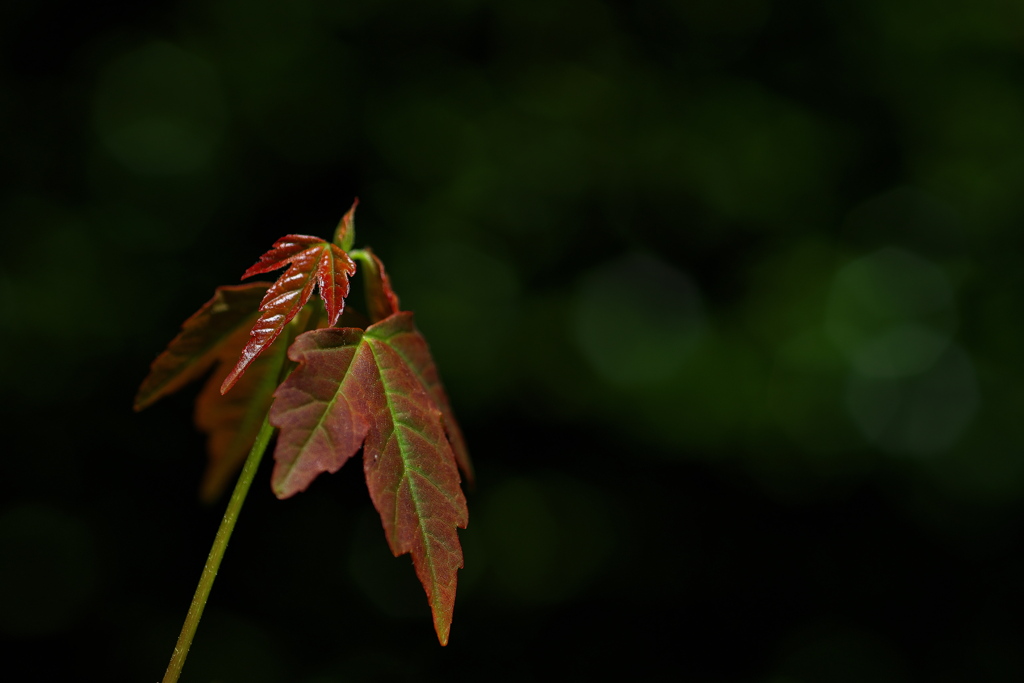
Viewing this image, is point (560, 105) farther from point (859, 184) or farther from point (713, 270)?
point (859, 184)

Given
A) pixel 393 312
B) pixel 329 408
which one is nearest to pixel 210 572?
pixel 329 408

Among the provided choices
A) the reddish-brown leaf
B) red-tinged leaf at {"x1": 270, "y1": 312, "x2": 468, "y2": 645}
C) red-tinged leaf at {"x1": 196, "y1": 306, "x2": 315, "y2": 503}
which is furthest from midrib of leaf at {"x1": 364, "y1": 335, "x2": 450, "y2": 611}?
red-tinged leaf at {"x1": 196, "y1": 306, "x2": 315, "y2": 503}

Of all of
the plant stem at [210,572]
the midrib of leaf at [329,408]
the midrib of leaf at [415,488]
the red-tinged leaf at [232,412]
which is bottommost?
the red-tinged leaf at [232,412]

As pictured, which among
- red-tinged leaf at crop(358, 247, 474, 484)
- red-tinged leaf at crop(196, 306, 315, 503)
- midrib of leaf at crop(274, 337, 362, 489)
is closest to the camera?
midrib of leaf at crop(274, 337, 362, 489)

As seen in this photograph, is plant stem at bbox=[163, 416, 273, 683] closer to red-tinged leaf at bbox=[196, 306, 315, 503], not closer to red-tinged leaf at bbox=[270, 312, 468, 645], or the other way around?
red-tinged leaf at bbox=[270, 312, 468, 645]

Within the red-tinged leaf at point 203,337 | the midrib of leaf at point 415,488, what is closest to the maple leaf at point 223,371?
the red-tinged leaf at point 203,337

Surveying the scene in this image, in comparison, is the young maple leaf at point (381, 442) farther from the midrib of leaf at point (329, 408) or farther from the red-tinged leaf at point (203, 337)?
the red-tinged leaf at point (203, 337)
